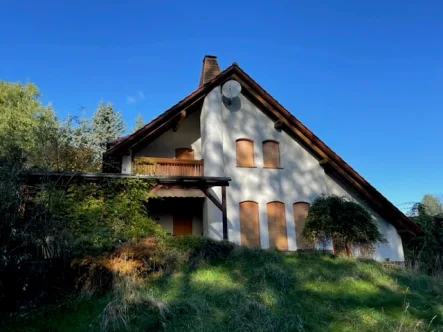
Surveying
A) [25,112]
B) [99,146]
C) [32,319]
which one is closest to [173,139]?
[32,319]

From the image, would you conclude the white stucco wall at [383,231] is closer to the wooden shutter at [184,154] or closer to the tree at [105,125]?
the wooden shutter at [184,154]

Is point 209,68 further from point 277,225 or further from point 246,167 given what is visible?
point 277,225

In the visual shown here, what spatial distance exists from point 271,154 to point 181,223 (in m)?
5.08

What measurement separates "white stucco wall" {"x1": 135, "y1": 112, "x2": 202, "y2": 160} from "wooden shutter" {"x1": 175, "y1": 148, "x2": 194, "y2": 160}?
0.46 feet

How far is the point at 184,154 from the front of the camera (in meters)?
18.1

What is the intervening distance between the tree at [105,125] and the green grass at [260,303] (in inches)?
1305

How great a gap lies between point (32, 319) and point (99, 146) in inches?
1344

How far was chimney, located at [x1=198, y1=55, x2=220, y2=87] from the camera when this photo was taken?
793 inches

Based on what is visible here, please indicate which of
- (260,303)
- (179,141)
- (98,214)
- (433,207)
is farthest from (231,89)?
(433,207)

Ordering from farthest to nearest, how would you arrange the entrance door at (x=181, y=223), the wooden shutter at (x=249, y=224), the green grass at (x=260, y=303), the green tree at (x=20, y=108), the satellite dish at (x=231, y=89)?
the green tree at (x=20, y=108)
the satellite dish at (x=231, y=89)
the entrance door at (x=181, y=223)
the wooden shutter at (x=249, y=224)
the green grass at (x=260, y=303)

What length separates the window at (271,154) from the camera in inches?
714

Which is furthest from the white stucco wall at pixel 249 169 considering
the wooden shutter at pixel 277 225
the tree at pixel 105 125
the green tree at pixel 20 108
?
the tree at pixel 105 125

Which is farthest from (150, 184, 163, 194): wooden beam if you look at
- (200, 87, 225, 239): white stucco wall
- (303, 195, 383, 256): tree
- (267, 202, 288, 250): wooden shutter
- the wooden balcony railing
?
(303, 195, 383, 256): tree

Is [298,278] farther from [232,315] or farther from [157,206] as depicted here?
[157,206]
